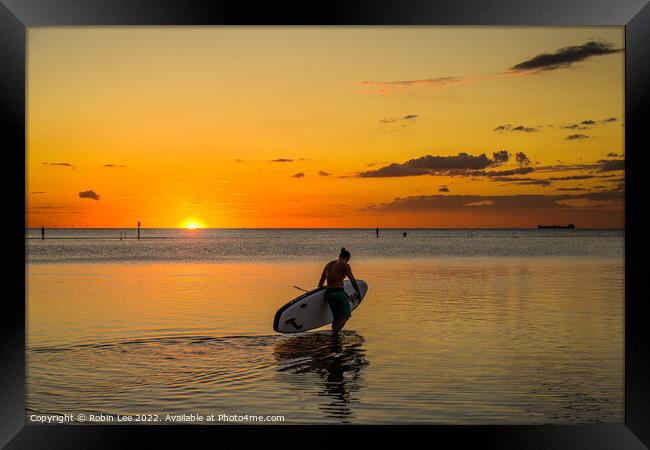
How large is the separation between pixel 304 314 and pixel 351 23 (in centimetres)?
972

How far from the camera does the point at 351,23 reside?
6758 millimetres

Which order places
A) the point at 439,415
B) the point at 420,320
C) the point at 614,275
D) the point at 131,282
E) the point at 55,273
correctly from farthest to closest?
the point at 55,273
the point at 614,275
the point at 131,282
the point at 420,320
the point at 439,415

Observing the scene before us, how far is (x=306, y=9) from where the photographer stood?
675cm

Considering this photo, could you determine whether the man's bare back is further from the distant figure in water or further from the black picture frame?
the black picture frame

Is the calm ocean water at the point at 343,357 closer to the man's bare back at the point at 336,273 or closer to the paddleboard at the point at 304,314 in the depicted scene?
the paddleboard at the point at 304,314

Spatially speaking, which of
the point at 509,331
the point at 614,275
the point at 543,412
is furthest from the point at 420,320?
the point at 614,275

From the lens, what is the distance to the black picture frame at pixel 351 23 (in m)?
6.62

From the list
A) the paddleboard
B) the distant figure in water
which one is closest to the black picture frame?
the distant figure in water

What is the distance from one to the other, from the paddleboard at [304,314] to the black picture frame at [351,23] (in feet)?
28.1

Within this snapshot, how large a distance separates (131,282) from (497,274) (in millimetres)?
15958

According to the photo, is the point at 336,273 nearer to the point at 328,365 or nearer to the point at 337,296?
the point at 337,296

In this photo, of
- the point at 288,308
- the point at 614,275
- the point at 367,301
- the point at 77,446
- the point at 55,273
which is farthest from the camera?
the point at 55,273

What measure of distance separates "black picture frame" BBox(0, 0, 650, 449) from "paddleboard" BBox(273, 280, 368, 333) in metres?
8.57

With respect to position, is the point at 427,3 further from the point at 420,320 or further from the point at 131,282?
the point at 131,282
